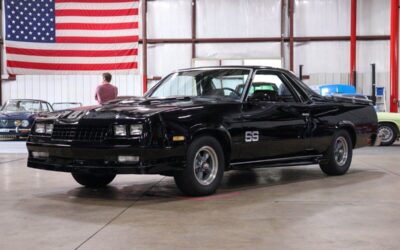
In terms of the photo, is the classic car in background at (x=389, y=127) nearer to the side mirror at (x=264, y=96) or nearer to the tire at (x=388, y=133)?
the tire at (x=388, y=133)

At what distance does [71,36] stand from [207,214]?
1736 cm

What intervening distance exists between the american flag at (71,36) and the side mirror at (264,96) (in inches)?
602

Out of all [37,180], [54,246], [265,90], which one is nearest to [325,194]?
[265,90]

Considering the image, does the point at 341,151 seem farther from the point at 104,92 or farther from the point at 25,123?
the point at 25,123

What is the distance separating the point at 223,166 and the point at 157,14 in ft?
57.4

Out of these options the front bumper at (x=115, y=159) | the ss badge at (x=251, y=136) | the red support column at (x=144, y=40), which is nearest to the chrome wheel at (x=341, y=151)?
the ss badge at (x=251, y=136)

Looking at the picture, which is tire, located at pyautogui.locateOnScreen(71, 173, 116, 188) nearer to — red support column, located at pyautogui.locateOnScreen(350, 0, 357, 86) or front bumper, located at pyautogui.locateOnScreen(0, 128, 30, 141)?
front bumper, located at pyautogui.locateOnScreen(0, 128, 30, 141)

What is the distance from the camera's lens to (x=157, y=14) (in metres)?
22.6

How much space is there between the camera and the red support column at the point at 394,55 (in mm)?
19016

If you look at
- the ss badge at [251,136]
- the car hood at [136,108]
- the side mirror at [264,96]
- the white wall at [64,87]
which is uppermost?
the white wall at [64,87]

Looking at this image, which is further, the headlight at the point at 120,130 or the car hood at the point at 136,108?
the car hood at the point at 136,108

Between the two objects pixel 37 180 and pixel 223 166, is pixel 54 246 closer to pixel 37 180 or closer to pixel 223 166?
pixel 223 166

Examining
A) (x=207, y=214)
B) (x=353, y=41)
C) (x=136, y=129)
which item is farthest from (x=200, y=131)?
(x=353, y=41)

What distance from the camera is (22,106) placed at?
670 inches
